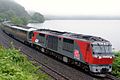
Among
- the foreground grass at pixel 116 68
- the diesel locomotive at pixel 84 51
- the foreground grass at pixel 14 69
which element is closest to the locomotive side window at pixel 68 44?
the diesel locomotive at pixel 84 51

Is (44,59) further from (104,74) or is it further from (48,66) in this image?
(104,74)

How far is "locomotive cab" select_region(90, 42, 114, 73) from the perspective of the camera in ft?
78.7

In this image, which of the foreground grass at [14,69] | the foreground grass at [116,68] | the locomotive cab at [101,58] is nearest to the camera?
the foreground grass at [14,69]

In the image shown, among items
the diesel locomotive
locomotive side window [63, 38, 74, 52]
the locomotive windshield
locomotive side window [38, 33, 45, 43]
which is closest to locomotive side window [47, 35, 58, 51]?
the diesel locomotive

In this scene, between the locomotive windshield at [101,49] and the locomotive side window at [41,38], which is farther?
the locomotive side window at [41,38]

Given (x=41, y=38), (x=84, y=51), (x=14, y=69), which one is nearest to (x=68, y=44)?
(x=84, y=51)

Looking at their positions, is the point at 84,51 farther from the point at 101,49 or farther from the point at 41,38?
the point at 41,38

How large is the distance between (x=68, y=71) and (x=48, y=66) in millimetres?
3043

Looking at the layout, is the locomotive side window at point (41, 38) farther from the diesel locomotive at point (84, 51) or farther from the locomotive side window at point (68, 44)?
the locomotive side window at point (68, 44)

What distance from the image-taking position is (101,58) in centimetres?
2403

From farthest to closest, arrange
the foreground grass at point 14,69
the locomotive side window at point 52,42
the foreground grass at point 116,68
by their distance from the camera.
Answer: the locomotive side window at point 52,42 → the foreground grass at point 116,68 → the foreground grass at point 14,69

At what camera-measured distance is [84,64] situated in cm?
2562

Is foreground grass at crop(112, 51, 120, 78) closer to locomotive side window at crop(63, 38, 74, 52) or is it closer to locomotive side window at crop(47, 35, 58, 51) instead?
locomotive side window at crop(63, 38, 74, 52)

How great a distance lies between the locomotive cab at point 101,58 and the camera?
2400 cm
